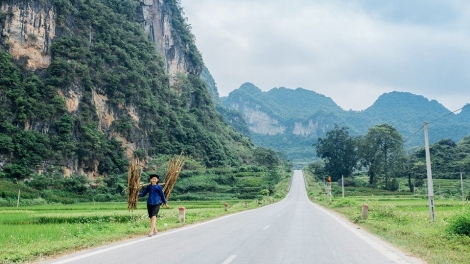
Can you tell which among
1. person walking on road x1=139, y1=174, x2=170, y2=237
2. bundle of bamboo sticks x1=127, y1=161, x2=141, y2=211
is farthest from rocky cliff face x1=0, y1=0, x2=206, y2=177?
person walking on road x1=139, y1=174, x2=170, y2=237

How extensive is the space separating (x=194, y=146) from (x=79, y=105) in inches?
1071

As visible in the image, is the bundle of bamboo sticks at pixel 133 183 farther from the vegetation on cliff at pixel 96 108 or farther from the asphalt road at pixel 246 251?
the vegetation on cliff at pixel 96 108

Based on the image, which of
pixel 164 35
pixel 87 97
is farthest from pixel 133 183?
pixel 164 35

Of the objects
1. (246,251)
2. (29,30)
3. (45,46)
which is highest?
(29,30)

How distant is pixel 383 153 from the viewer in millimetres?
72438

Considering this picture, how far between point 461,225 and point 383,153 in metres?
67.1

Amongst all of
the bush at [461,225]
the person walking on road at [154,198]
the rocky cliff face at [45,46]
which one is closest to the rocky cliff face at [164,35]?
the rocky cliff face at [45,46]

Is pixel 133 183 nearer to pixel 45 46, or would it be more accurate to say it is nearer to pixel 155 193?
pixel 155 193

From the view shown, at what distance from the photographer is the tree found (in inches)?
3342

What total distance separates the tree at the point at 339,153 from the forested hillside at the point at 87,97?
21762 millimetres

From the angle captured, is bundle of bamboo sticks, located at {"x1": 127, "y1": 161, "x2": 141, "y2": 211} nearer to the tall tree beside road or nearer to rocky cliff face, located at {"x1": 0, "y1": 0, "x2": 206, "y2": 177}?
rocky cliff face, located at {"x1": 0, "y1": 0, "x2": 206, "y2": 177}

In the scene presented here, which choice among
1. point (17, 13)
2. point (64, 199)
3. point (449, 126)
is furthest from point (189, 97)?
point (449, 126)

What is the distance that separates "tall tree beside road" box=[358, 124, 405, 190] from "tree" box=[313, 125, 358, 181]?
9568mm

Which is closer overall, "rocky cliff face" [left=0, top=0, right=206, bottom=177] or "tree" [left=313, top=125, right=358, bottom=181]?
"rocky cliff face" [left=0, top=0, right=206, bottom=177]
